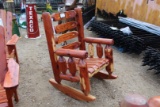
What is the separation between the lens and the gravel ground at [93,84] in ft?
6.98

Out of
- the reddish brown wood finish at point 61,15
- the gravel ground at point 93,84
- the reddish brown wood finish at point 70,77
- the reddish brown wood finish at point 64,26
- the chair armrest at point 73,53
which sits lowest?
the gravel ground at point 93,84

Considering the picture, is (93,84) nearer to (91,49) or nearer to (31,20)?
(91,49)

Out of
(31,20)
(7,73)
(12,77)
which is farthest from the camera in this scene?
(31,20)

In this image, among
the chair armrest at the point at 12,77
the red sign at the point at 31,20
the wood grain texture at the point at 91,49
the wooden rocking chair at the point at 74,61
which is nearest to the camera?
the chair armrest at the point at 12,77

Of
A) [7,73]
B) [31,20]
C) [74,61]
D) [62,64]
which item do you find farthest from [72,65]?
[31,20]

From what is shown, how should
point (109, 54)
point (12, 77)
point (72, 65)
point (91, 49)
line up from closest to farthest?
point (12, 77) → point (72, 65) → point (109, 54) → point (91, 49)

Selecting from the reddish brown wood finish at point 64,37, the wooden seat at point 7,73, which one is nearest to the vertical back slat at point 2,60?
the wooden seat at point 7,73

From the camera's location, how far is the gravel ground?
2.13 meters

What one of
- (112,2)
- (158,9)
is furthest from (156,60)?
(112,2)

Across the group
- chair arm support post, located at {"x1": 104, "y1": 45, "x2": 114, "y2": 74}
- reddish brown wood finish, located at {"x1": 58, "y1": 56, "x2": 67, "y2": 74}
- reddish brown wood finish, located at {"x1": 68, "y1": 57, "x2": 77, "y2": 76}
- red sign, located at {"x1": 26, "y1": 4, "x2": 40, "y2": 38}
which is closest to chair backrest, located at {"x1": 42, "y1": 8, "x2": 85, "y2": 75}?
reddish brown wood finish, located at {"x1": 58, "y1": 56, "x2": 67, "y2": 74}

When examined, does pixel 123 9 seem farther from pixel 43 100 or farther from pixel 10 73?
pixel 10 73

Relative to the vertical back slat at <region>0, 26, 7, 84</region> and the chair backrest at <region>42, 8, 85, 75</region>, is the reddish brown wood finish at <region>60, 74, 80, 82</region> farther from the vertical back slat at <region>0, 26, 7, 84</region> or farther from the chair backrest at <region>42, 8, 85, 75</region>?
the vertical back slat at <region>0, 26, 7, 84</region>

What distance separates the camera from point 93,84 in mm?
2479

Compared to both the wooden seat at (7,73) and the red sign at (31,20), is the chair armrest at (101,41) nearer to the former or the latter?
the wooden seat at (7,73)
